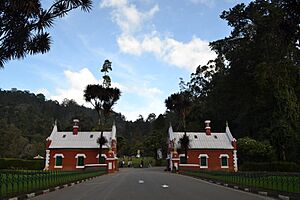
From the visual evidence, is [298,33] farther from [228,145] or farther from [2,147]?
[2,147]

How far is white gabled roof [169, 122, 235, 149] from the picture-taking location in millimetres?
52500

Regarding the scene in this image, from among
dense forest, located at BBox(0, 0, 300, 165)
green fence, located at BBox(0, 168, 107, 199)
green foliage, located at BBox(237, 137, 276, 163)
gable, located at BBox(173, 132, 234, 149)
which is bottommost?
green fence, located at BBox(0, 168, 107, 199)

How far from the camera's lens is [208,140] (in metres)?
54.0

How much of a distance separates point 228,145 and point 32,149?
3634cm

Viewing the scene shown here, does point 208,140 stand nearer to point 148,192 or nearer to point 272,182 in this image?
point 272,182

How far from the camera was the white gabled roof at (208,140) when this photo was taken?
2067 inches

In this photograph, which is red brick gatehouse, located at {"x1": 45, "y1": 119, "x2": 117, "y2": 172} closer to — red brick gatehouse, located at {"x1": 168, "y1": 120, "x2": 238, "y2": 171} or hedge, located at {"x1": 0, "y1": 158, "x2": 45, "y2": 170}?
hedge, located at {"x1": 0, "y1": 158, "x2": 45, "y2": 170}

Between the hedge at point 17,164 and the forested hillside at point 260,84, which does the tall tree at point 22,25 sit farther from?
the hedge at point 17,164

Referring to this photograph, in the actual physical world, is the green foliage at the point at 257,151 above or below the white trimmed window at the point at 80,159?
above

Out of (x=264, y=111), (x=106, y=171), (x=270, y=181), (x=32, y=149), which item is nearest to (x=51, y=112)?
(x=32, y=149)

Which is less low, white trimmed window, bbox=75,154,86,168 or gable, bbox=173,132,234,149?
gable, bbox=173,132,234,149

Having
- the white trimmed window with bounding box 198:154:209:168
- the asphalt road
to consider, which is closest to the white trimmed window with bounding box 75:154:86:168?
the white trimmed window with bounding box 198:154:209:168

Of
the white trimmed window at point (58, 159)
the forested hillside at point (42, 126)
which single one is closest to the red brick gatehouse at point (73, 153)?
the white trimmed window at point (58, 159)

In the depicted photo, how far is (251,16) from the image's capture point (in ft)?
131
